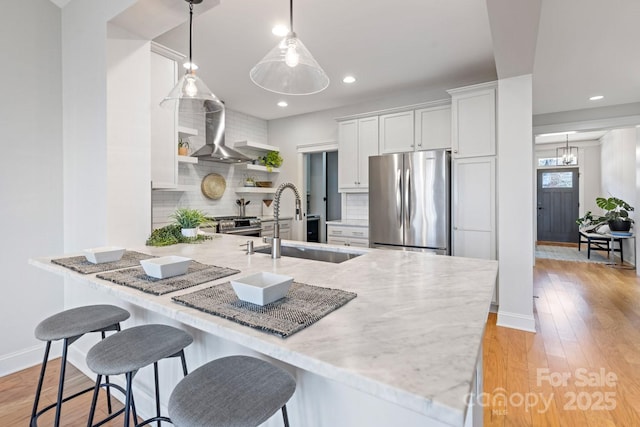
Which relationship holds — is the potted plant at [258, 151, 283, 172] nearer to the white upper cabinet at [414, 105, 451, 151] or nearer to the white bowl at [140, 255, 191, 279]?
the white upper cabinet at [414, 105, 451, 151]

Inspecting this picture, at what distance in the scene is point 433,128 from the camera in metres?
3.91

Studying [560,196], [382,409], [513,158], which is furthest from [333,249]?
[560,196]

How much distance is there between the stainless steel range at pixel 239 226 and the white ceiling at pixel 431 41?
178 centimetres

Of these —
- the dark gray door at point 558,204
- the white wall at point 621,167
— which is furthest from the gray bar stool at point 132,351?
the dark gray door at point 558,204

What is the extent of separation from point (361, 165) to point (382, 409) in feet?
12.3

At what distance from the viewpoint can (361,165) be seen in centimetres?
448

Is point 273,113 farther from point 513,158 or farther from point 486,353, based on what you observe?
point 486,353

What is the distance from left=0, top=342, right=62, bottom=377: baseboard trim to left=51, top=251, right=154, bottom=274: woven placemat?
1.35m

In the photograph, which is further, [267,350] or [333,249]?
[333,249]

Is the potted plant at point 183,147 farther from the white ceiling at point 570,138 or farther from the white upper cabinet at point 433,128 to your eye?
the white ceiling at point 570,138

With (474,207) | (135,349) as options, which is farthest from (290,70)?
(474,207)

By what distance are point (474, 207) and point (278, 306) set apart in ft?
10.2

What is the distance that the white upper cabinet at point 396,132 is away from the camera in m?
4.07

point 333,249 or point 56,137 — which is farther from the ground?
point 56,137
